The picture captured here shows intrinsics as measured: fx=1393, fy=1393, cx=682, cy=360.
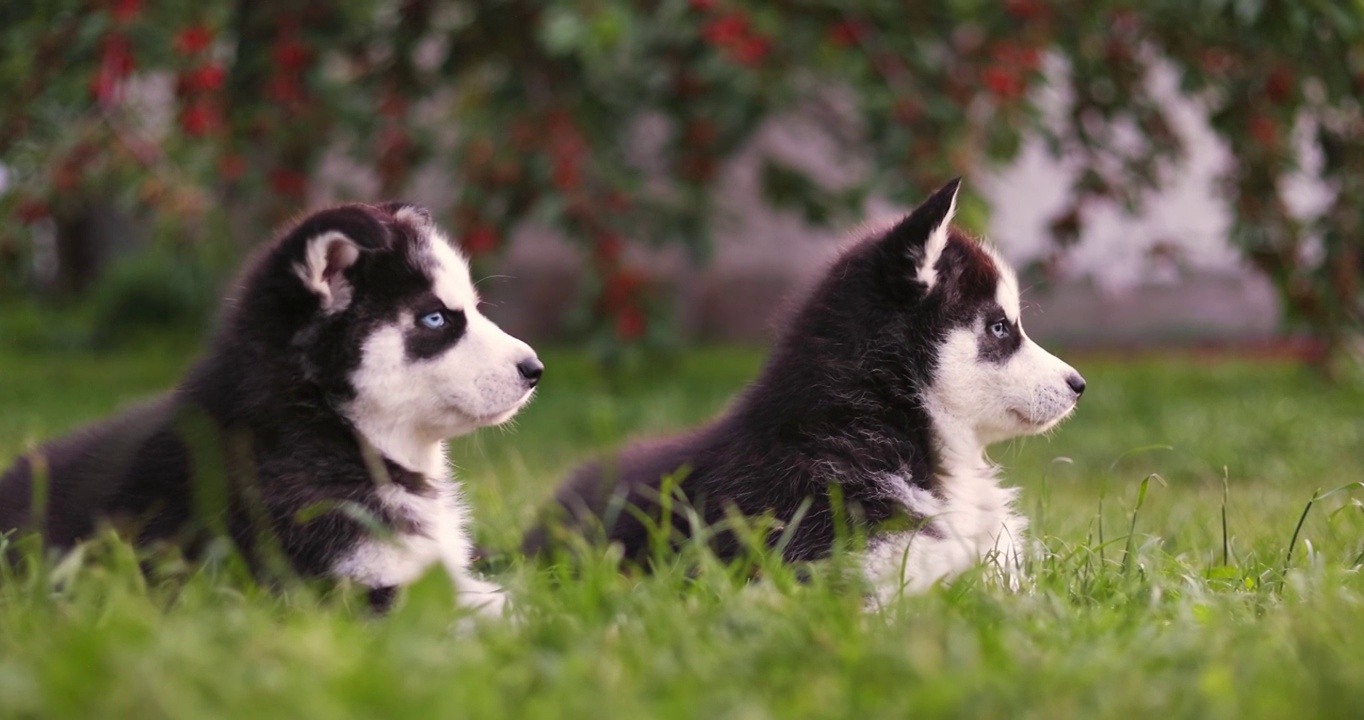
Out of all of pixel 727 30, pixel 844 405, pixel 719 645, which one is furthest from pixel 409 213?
pixel 727 30

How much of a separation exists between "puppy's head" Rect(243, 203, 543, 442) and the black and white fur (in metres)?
0.46

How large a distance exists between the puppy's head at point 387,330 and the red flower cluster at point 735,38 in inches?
144

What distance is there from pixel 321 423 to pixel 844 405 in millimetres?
1337

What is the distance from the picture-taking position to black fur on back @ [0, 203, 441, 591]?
3.12 metres

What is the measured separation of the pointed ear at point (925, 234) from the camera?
12.1ft

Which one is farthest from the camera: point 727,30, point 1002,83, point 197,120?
point 1002,83

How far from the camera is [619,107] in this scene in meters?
8.91

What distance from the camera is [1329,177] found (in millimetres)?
9258

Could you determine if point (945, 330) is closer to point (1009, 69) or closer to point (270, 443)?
point (270, 443)

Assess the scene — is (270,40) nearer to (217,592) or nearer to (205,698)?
(217,592)

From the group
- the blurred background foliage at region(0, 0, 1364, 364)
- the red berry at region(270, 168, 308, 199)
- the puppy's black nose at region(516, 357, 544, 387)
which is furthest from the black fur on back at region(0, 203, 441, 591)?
the red berry at region(270, 168, 308, 199)

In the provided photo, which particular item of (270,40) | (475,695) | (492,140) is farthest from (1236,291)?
(475,695)

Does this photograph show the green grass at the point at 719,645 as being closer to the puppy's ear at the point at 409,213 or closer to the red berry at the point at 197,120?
the puppy's ear at the point at 409,213

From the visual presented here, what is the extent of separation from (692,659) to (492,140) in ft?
21.6
